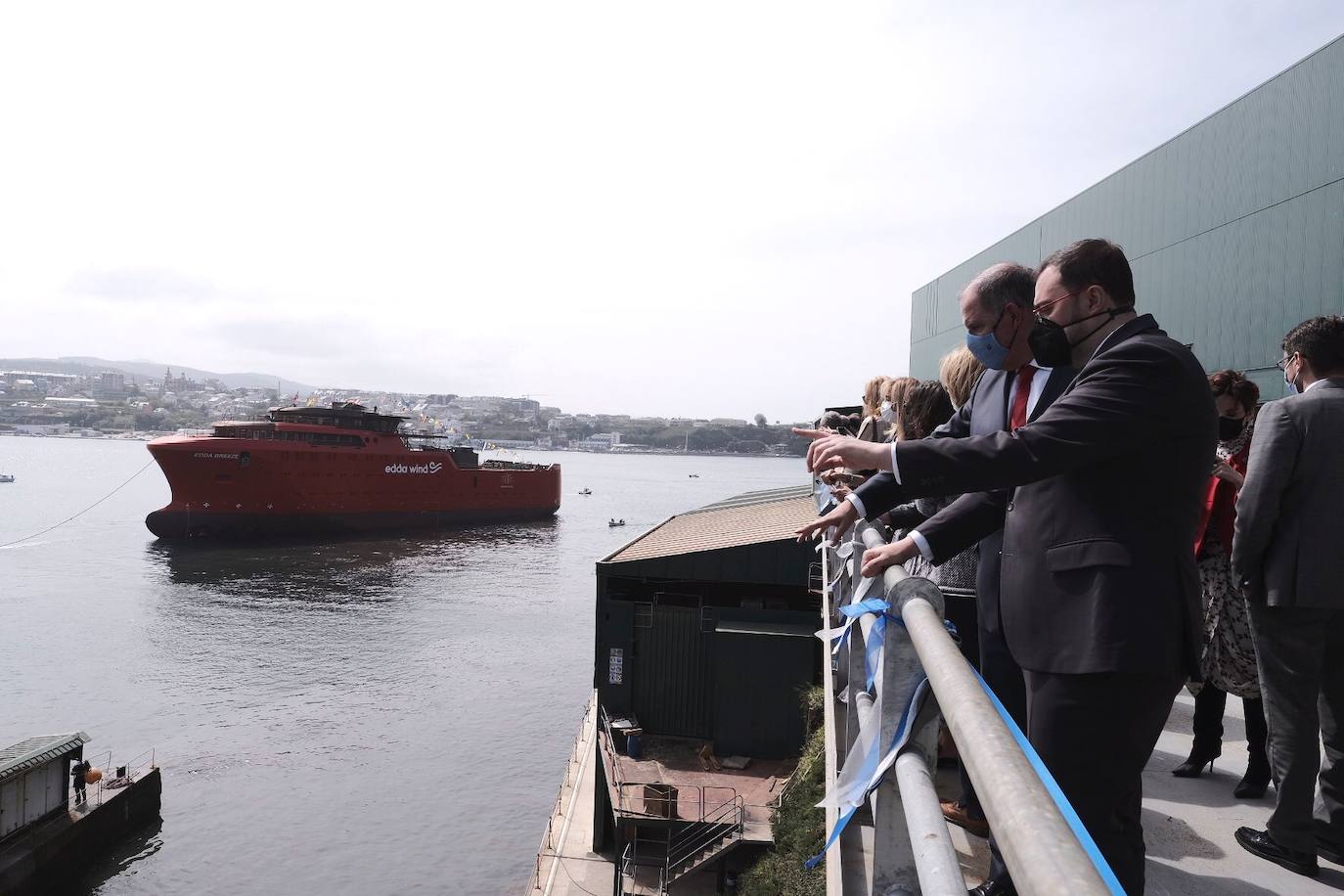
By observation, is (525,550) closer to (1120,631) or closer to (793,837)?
(793,837)

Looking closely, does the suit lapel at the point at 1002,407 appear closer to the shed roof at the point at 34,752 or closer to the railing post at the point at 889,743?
the railing post at the point at 889,743

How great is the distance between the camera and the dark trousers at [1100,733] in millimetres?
1949

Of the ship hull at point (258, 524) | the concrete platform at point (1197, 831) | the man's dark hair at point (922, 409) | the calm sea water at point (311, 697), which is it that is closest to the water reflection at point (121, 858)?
the calm sea water at point (311, 697)

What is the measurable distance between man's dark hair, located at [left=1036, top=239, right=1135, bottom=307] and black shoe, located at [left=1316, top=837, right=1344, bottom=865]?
210 cm

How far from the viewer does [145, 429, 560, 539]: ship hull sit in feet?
139

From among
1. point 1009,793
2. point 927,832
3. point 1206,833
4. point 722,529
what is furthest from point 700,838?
point 1009,793

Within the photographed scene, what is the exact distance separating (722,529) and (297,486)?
31.1 metres

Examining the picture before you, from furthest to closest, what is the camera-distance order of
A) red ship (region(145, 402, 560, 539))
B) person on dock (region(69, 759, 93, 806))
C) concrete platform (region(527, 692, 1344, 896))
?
1. red ship (region(145, 402, 560, 539))
2. person on dock (region(69, 759, 93, 806))
3. concrete platform (region(527, 692, 1344, 896))

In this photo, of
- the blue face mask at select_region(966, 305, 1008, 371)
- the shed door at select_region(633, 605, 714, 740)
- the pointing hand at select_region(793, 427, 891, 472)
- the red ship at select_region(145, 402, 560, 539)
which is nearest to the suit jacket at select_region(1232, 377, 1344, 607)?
the blue face mask at select_region(966, 305, 1008, 371)

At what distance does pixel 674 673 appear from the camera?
54.4ft

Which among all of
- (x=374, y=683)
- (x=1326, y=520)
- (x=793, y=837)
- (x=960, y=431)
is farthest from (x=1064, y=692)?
(x=374, y=683)

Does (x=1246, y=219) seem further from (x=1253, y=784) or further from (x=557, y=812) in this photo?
(x=557, y=812)

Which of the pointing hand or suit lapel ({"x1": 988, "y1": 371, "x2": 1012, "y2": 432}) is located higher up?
suit lapel ({"x1": 988, "y1": 371, "x2": 1012, "y2": 432})

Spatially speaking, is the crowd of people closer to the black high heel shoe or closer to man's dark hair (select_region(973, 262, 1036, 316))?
man's dark hair (select_region(973, 262, 1036, 316))
